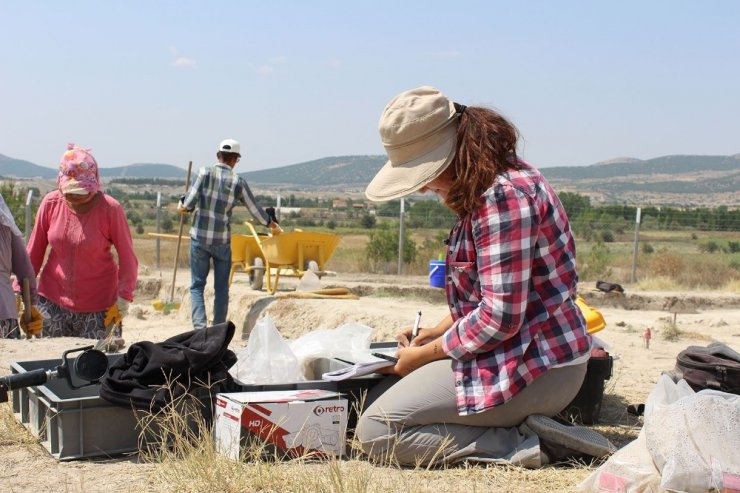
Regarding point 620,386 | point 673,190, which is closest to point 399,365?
point 620,386

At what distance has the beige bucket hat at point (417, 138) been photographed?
399 cm

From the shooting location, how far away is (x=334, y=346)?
5.09 m

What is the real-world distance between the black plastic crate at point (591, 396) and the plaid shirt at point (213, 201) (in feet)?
17.2

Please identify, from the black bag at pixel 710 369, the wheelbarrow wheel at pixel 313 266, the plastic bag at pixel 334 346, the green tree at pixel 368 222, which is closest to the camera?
the black bag at pixel 710 369

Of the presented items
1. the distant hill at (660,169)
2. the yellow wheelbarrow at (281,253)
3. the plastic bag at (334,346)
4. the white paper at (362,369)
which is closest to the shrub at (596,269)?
the yellow wheelbarrow at (281,253)

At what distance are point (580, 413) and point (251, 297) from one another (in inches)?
297

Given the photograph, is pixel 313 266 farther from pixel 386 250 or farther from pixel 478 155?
pixel 386 250

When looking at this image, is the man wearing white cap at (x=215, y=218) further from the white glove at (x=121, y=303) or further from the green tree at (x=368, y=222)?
the green tree at (x=368, y=222)

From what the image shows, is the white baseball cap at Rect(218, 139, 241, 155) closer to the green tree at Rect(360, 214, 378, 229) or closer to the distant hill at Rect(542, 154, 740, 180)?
the green tree at Rect(360, 214, 378, 229)

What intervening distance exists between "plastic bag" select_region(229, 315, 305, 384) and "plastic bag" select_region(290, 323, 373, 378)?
0.48 ft

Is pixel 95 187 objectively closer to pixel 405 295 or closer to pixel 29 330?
pixel 29 330

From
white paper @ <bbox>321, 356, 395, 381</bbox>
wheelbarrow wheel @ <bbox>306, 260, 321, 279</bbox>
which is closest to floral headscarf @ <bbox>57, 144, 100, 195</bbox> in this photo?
white paper @ <bbox>321, 356, 395, 381</bbox>

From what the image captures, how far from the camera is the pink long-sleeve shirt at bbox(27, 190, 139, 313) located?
21.1ft

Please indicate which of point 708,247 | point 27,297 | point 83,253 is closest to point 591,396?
point 83,253
